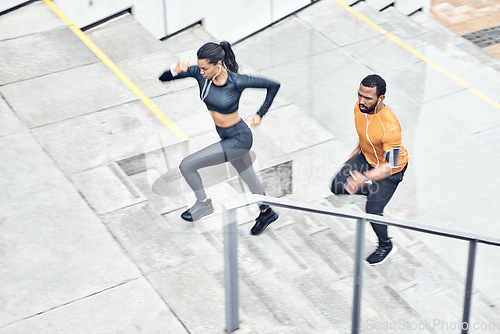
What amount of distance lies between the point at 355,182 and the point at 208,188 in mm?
1245

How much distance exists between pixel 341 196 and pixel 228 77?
153cm

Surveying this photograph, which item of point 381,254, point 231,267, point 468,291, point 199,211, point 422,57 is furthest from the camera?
point 422,57

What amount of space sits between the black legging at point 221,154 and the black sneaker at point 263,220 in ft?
3.94

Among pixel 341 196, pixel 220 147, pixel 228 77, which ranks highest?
pixel 228 77

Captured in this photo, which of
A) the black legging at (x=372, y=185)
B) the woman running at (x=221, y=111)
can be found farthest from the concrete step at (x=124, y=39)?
the black legging at (x=372, y=185)

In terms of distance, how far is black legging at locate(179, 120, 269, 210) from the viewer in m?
5.93

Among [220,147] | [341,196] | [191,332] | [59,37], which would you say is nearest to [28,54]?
[59,37]

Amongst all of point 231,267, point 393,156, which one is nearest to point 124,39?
point 393,156

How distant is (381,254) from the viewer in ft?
16.5

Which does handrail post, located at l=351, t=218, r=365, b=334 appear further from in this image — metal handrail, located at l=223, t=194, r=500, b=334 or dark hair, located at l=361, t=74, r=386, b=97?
dark hair, located at l=361, t=74, r=386, b=97

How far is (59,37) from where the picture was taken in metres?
8.98

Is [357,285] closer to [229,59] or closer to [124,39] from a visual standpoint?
[229,59]

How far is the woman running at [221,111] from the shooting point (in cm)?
566

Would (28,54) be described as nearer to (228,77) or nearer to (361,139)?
(228,77)
